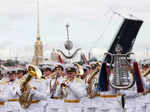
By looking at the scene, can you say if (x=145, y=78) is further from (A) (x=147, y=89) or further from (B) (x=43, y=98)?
(B) (x=43, y=98)

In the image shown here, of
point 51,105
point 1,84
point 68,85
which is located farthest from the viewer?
point 1,84

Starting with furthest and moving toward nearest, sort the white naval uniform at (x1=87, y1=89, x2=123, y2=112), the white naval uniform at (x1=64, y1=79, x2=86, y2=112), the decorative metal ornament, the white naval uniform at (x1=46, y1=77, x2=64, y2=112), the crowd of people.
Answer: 1. the decorative metal ornament
2. the white naval uniform at (x1=87, y1=89, x2=123, y2=112)
3. the white naval uniform at (x1=46, y1=77, x2=64, y2=112)
4. the crowd of people
5. the white naval uniform at (x1=64, y1=79, x2=86, y2=112)

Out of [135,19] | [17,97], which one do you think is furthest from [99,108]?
[135,19]

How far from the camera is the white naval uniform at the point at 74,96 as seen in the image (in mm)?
7152

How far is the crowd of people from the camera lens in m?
7.29

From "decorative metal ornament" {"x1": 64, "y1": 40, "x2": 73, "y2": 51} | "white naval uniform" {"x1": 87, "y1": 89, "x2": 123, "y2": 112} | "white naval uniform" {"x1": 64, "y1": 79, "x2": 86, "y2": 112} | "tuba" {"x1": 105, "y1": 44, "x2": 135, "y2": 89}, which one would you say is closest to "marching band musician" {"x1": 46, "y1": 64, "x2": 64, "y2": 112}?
"white naval uniform" {"x1": 64, "y1": 79, "x2": 86, "y2": 112}

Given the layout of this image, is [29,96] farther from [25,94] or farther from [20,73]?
[20,73]

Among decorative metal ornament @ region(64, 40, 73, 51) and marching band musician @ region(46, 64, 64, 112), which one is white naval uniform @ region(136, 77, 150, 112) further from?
decorative metal ornament @ region(64, 40, 73, 51)

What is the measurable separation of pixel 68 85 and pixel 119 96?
5.75ft

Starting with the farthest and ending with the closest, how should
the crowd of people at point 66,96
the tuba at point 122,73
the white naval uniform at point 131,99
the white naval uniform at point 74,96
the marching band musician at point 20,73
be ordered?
the marching band musician at point 20,73 < the white naval uniform at point 131,99 < the crowd of people at point 66,96 < the white naval uniform at point 74,96 < the tuba at point 122,73

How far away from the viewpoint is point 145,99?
8.46 m

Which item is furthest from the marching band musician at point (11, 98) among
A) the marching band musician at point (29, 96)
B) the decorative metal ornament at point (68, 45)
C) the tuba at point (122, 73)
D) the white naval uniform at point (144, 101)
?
the decorative metal ornament at point (68, 45)

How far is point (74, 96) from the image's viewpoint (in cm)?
727

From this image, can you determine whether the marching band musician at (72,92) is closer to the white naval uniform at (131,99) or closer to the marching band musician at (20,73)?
the white naval uniform at (131,99)
